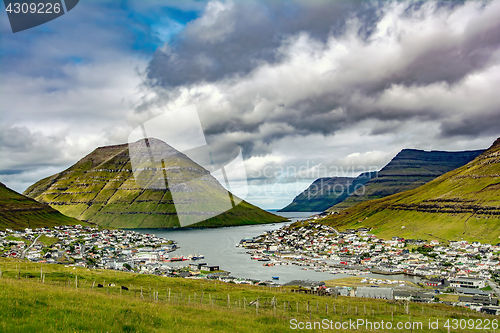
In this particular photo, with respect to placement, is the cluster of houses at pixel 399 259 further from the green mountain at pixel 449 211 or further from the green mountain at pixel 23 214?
the green mountain at pixel 23 214

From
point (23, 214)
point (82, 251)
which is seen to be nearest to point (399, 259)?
point (82, 251)

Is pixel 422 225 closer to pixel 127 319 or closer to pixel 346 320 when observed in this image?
pixel 346 320

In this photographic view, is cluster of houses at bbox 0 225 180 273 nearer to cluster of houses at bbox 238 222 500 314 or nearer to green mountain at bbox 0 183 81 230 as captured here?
green mountain at bbox 0 183 81 230

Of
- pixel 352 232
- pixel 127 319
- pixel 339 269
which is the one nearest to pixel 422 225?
pixel 352 232

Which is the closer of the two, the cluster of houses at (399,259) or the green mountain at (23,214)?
the cluster of houses at (399,259)

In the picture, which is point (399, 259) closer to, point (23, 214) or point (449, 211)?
point (449, 211)

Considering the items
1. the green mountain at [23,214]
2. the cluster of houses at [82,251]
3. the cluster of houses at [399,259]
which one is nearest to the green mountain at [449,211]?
the cluster of houses at [399,259]
